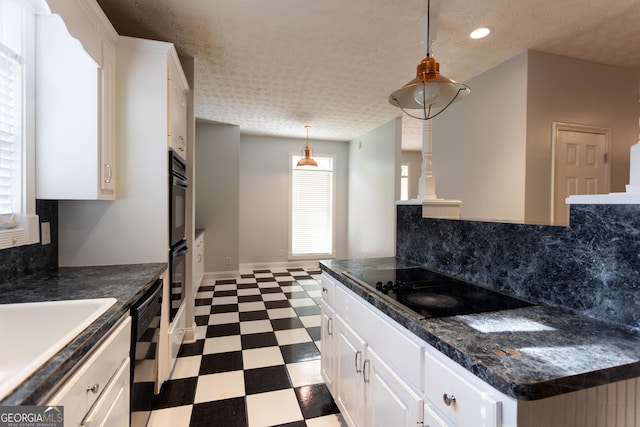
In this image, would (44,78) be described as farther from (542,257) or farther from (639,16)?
(639,16)

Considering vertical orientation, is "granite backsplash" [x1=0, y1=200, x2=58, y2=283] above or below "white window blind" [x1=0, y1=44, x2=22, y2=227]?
below

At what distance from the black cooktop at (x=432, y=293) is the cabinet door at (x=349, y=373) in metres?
0.28

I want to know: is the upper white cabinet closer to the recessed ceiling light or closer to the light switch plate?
the light switch plate

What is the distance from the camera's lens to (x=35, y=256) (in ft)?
5.32

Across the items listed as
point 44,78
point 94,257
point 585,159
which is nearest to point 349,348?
point 94,257

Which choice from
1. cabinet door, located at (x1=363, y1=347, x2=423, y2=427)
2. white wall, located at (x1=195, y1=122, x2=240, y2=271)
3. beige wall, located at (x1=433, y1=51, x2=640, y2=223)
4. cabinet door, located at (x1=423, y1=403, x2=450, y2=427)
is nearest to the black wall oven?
cabinet door, located at (x1=363, y1=347, x2=423, y2=427)

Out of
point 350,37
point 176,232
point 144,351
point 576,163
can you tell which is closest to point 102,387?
point 144,351

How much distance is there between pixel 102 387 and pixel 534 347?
1.34 m

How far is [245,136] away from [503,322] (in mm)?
5175

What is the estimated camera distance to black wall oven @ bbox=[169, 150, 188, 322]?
1.99 m

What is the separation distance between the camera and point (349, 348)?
1494mm

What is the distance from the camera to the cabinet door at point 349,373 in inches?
53.9

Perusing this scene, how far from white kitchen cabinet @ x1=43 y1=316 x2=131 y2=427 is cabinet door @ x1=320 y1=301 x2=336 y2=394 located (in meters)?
1.01

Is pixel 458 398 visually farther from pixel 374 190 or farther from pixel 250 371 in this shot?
pixel 374 190
